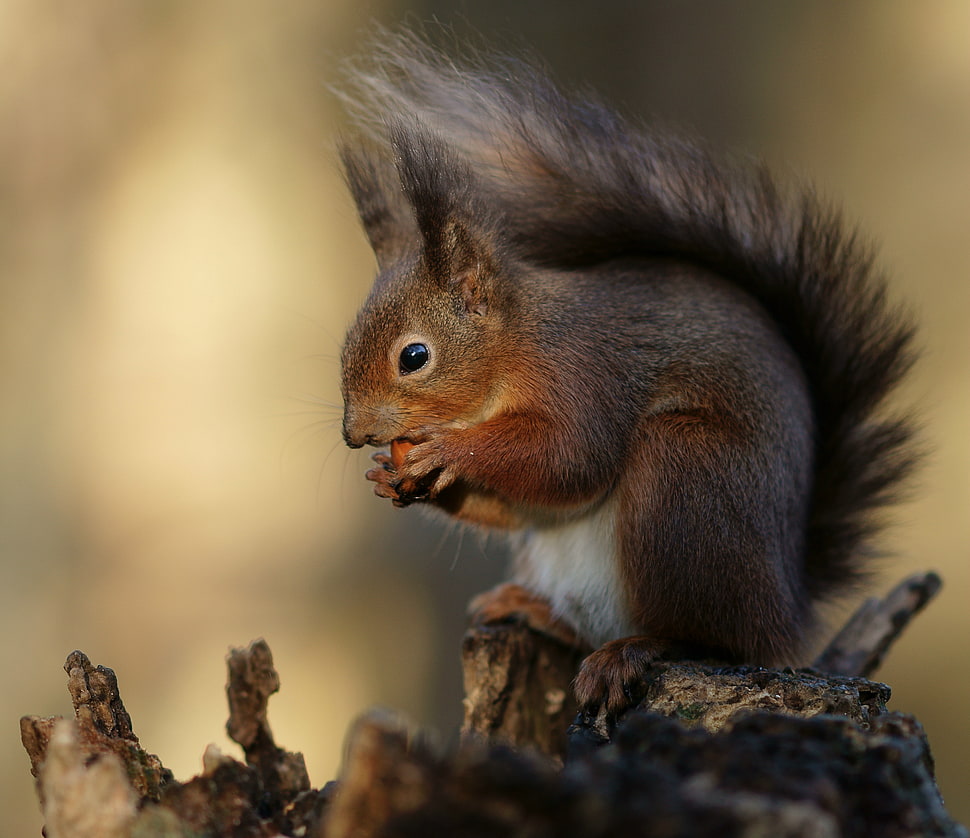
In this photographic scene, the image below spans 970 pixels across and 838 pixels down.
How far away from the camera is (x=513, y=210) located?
1.93 metres

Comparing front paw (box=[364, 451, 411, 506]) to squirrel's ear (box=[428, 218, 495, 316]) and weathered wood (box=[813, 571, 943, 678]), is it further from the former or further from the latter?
weathered wood (box=[813, 571, 943, 678])

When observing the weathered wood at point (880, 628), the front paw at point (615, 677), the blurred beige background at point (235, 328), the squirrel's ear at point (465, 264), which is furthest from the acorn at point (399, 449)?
the blurred beige background at point (235, 328)

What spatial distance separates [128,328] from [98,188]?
0.49 m

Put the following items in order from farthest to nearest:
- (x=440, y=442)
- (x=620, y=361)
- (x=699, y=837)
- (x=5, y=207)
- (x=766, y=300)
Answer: (x=5, y=207) → (x=766, y=300) → (x=620, y=361) → (x=440, y=442) → (x=699, y=837)

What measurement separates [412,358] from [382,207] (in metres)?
0.45

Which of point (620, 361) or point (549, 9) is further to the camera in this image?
point (549, 9)

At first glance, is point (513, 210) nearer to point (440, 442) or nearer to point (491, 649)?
point (440, 442)

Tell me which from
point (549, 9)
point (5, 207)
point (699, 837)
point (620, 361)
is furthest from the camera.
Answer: point (5, 207)

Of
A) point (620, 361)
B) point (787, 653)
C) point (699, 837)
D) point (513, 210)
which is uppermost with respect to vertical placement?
point (513, 210)

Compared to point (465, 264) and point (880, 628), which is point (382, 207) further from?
point (880, 628)

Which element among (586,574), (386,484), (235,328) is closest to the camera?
(386,484)

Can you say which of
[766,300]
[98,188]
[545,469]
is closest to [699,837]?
[545,469]

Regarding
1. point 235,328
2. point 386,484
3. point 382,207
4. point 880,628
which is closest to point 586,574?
point 386,484

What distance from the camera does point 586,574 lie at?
5.56 feet
